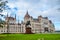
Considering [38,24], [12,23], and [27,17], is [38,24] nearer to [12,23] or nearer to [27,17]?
[27,17]

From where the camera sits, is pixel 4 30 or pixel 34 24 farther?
pixel 34 24

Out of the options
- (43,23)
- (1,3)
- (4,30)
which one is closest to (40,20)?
(43,23)

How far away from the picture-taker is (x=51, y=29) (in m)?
97.9

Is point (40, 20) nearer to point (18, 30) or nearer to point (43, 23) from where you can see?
point (43, 23)

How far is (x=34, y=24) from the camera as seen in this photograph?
8975 centimetres

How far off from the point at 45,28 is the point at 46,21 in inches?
172

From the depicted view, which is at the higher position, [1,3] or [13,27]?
[1,3]

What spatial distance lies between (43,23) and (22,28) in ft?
50.7

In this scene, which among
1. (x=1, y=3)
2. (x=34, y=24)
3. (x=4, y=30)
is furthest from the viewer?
(x=34, y=24)

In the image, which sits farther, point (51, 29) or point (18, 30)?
point (51, 29)

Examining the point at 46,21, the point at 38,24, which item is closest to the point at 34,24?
the point at 38,24

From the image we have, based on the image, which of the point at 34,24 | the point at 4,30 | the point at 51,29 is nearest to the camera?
the point at 4,30

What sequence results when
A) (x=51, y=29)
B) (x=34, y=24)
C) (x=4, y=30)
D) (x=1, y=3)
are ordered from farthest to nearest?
(x=51, y=29) → (x=34, y=24) → (x=4, y=30) → (x=1, y=3)

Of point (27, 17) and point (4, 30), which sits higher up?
point (27, 17)
